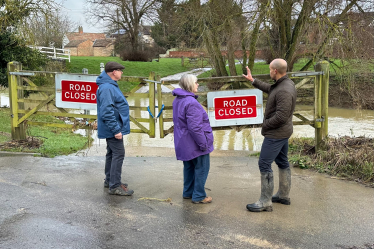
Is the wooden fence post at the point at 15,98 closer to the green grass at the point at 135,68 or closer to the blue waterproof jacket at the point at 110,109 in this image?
the blue waterproof jacket at the point at 110,109

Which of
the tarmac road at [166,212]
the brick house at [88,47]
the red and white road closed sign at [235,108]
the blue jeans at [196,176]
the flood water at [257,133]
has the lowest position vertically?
the flood water at [257,133]

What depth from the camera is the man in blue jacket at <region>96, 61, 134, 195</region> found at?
480 cm

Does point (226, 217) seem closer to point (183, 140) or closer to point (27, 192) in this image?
point (183, 140)

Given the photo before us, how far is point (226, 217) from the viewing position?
14.4 feet

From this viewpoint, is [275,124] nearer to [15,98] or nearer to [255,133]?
[15,98]

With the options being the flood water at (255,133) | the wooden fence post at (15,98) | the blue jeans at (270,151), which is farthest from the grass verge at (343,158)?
the wooden fence post at (15,98)

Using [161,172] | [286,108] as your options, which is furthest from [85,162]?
[286,108]

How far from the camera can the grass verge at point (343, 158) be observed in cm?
601

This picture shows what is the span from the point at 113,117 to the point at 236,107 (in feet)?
10.0

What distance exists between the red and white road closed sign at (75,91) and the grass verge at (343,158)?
4.06 metres

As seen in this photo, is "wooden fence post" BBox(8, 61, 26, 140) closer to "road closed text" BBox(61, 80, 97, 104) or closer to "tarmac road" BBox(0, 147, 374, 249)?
"road closed text" BBox(61, 80, 97, 104)

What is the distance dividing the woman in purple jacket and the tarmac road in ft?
1.33

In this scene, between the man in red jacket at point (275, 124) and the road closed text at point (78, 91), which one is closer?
the man in red jacket at point (275, 124)

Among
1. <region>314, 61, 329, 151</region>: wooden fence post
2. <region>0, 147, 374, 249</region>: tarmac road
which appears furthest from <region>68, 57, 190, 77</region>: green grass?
<region>0, 147, 374, 249</region>: tarmac road
